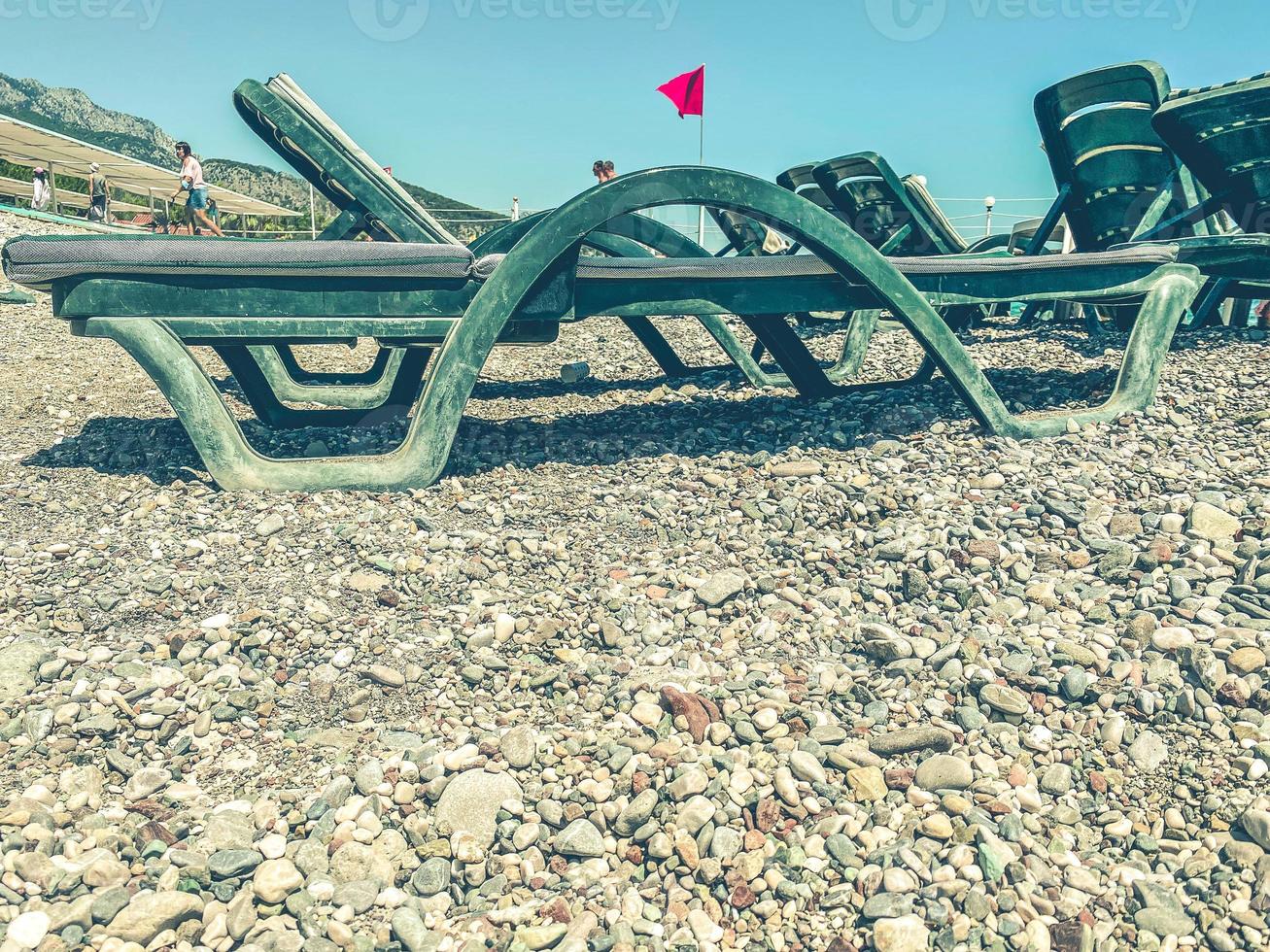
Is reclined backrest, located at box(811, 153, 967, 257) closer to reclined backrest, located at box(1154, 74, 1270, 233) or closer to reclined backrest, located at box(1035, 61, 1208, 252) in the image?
reclined backrest, located at box(1035, 61, 1208, 252)

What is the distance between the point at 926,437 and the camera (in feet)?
13.2

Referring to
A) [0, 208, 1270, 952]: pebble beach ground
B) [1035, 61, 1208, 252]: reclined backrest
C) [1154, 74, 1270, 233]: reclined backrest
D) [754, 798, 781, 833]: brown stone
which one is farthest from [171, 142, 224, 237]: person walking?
[754, 798, 781, 833]: brown stone

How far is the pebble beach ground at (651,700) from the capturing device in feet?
5.53

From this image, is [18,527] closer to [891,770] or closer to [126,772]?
[126,772]

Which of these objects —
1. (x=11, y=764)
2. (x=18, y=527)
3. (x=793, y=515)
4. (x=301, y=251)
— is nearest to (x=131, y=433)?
(x=18, y=527)

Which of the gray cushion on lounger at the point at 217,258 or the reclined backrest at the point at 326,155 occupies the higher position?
the reclined backrest at the point at 326,155

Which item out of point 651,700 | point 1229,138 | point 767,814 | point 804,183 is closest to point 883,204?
point 804,183

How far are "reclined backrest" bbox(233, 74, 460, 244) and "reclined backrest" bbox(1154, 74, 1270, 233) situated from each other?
4.16 m

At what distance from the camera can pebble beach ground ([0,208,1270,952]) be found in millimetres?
1687

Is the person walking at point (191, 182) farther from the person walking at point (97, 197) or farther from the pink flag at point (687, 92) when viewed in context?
the person walking at point (97, 197)

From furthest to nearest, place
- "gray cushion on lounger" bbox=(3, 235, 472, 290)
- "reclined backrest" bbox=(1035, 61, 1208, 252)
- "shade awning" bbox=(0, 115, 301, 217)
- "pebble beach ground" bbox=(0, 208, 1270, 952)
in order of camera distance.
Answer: "shade awning" bbox=(0, 115, 301, 217) → "reclined backrest" bbox=(1035, 61, 1208, 252) → "gray cushion on lounger" bbox=(3, 235, 472, 290) → "pebble beach ground" bbox=(0, 208, 1270, 952)

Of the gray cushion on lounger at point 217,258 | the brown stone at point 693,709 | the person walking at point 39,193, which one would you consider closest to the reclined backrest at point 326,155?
the gray cushion on lounger at point 217,258

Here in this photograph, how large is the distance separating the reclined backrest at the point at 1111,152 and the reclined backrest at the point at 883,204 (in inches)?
53.2

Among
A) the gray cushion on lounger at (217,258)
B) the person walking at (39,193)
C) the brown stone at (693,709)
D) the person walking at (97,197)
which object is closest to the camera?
the brown stone at (693,709)
